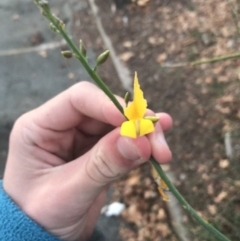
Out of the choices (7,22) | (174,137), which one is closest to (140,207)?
(174,137)

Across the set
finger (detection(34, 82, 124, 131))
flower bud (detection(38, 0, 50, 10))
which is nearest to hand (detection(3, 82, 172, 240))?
finger (detection(34, 82, 124, 131))

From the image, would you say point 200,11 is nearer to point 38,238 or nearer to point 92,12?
point 92,12

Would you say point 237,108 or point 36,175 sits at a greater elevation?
point 36,175

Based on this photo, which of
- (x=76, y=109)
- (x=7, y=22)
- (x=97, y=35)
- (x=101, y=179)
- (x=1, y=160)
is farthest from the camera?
(x=7, y=22)

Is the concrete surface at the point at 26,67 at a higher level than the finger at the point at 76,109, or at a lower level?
lower

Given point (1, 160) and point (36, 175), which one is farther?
point (1, 160)

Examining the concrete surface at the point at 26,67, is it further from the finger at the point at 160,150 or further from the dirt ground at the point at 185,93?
the finger at the point at 160,150

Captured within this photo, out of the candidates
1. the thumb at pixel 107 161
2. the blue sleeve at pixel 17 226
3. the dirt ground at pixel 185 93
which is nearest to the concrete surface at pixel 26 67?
the dirt ground at pixel 185 93
